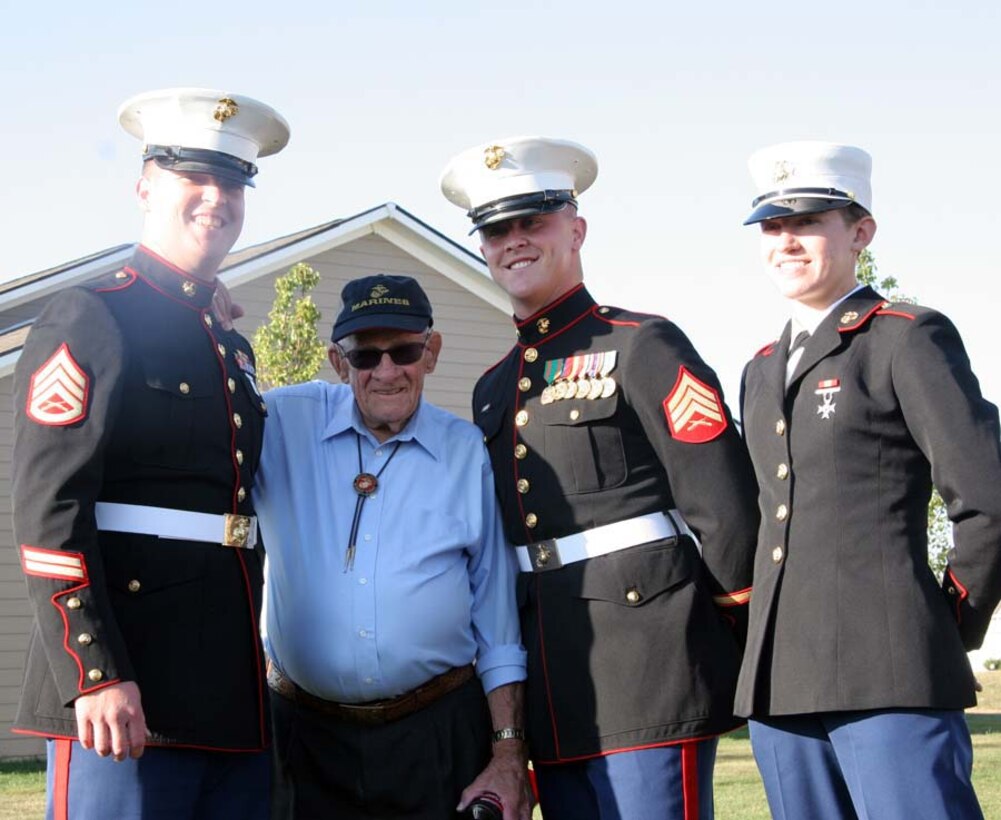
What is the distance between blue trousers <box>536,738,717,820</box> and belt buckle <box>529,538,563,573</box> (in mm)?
552

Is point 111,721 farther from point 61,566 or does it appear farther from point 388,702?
point 388,702

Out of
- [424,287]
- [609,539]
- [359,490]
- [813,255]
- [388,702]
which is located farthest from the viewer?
[424,287]

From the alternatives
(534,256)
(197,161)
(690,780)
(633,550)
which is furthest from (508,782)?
(197,161)

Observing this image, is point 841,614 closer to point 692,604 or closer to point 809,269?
point 692,604

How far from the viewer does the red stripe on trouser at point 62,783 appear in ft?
11.4

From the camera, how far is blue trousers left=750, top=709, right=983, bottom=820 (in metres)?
3.32

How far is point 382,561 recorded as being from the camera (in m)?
4.15

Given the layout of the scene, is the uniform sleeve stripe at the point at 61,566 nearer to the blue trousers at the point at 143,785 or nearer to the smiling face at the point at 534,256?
the blue trousers at the point at 143,785

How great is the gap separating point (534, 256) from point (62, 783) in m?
2.00

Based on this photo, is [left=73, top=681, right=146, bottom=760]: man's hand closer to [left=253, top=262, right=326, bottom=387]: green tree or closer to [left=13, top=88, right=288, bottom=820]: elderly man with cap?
[left=13, top=88, right=288, bottom=820]: elderly man with cap

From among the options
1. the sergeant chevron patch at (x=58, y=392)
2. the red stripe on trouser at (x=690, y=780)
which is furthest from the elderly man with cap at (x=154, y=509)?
the red stripe on trouser at (x=690, y=780)

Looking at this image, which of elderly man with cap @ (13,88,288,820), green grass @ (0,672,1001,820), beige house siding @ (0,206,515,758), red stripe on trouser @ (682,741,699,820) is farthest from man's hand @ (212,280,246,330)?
beige house siding @ (0,206,515,758)

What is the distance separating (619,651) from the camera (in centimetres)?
397

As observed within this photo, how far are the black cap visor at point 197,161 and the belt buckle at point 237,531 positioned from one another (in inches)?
36.5
